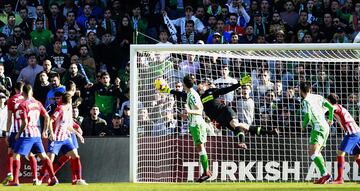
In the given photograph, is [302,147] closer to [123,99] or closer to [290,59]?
[290,59]

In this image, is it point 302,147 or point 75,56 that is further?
point 75,56

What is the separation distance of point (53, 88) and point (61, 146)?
2.55 m

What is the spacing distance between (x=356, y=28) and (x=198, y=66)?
4.20 m

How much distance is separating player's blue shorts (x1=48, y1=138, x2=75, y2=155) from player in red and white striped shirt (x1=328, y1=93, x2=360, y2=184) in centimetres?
457

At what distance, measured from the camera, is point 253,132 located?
22.8 m

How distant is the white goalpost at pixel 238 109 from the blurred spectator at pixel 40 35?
3644mm

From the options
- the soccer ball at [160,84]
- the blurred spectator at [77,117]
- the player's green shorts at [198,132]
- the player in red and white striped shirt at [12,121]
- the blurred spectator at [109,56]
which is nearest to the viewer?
the player in red and white striped shirt at [12,121]

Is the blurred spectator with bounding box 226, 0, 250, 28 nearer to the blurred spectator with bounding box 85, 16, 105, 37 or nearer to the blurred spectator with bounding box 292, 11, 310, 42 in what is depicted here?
the blurred spectator with bounding box 292, 11, 310, 42

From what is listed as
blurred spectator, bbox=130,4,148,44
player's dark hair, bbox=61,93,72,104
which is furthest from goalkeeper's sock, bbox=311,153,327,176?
blurred spectator, bbox=130,4,148,44

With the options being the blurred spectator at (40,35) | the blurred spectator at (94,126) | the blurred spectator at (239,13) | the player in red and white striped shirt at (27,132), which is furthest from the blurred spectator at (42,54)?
the player in red and white striped shirt at (27,132)

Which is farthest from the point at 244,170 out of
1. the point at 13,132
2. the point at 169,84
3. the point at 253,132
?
the point at 13,132

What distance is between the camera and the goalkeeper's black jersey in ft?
70.8

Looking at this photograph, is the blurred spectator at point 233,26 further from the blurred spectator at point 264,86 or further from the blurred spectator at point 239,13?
the blurred spectator at point 264,86

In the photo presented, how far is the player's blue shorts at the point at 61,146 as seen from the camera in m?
21.2
